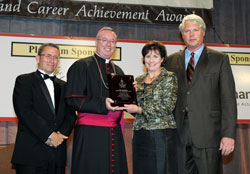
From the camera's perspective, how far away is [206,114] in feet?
10.2

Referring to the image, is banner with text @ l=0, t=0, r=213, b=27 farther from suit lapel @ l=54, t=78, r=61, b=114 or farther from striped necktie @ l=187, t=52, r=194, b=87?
striped necktie @ l=187, t=52, r=194, b=87

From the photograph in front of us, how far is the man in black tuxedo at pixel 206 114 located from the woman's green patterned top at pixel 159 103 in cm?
23

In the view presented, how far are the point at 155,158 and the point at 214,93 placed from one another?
964mm

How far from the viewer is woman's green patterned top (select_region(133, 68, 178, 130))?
2857mm

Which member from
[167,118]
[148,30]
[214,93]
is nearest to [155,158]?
[167,118]

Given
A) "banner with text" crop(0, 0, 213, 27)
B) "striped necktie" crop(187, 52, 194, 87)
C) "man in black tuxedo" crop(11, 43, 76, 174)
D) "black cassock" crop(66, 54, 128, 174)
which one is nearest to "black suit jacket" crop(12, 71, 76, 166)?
"man in black tuxedo" crop(11, 43, 76, 174)

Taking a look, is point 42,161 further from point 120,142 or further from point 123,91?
point 123,91

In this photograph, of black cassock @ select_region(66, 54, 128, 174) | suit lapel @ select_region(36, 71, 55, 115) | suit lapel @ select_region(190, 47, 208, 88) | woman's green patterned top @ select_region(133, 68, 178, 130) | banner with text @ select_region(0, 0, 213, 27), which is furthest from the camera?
banner with text @ select_region(0, 0, 213, 27)

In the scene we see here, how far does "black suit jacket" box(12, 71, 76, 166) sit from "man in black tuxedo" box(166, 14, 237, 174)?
1.35m

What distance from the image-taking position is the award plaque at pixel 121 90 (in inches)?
114

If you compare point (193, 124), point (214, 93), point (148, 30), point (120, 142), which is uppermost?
point (148, 30)

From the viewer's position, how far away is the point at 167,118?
115 inches

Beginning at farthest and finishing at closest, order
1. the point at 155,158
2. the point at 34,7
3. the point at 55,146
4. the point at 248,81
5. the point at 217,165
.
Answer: the point at 248,81, the point at 34,7, the point at 55,146, the point at 217,165, the point at 155,158

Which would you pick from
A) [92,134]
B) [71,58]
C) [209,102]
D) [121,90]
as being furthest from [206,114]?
[71,58]
